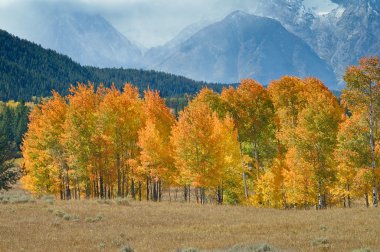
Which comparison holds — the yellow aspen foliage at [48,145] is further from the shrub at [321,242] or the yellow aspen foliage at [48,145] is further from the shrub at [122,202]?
the shrub at [321,242]

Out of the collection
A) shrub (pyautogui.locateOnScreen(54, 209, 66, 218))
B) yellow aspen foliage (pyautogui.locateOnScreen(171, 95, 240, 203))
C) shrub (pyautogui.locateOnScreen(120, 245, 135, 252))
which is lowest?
shrub (pyautogui.locateOnScreen(120, 245, 135, 252))

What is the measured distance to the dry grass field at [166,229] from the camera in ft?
70.9

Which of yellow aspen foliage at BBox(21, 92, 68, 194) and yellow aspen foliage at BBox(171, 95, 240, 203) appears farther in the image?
yellow aspen foliage at BBox(21, 92, 68, 194)

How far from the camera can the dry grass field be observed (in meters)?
21.6

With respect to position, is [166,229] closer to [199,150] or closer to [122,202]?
[122,202]

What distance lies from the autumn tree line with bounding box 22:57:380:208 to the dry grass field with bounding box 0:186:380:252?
8573 mm

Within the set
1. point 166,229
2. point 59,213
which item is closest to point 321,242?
point 166,229

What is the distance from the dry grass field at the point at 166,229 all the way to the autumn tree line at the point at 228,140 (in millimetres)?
8573

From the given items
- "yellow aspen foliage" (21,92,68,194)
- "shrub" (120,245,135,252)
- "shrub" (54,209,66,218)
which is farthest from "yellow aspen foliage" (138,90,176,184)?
"shrub" (120,245,135,252)

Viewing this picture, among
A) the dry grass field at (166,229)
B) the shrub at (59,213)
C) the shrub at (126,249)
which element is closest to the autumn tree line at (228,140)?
the dry grass field at (166,229)

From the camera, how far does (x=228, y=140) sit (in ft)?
164

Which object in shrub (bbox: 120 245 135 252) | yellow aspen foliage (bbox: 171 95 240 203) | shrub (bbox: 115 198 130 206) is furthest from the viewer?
yellow aspen foliage (bbox: 171 95 240 203)

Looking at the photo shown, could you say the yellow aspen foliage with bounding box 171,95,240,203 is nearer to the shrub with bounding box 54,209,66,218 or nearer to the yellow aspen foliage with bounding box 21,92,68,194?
the yellow aspen foliage with bounding box 21,92,68,194

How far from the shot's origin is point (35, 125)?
53.3 m
